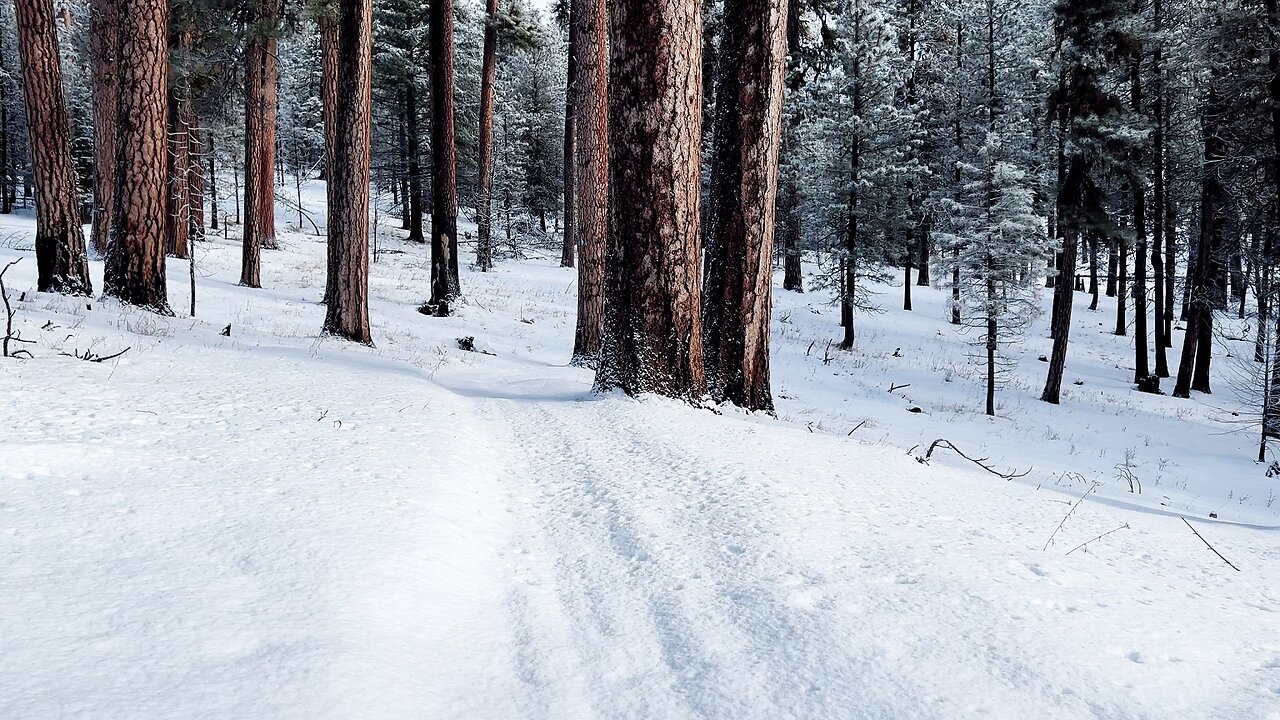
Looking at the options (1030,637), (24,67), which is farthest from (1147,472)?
(24,67)

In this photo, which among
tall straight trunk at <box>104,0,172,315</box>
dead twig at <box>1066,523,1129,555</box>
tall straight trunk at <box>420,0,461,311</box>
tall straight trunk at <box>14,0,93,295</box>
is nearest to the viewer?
dead twig at <box>1066,523,1129,555</box>

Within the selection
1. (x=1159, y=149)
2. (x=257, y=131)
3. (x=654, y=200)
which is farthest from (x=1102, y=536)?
(x=1159, y=149)

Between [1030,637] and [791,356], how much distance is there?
1756cm

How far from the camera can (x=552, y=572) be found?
2.65 meters

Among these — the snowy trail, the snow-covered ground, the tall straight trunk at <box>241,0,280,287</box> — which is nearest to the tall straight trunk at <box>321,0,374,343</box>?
the snow-covered ground

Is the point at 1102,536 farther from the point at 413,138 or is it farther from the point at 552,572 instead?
the point at 413,138

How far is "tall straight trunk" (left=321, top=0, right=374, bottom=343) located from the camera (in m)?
8.90

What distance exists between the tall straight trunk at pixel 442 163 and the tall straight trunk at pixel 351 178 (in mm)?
5876

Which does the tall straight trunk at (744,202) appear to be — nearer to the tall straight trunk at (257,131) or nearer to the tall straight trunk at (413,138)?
the tall straight trunk at (257,131)

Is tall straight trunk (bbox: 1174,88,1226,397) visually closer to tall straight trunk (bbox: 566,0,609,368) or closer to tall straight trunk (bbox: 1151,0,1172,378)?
tall straight trunk (bbox: 1151,0,1172,378)

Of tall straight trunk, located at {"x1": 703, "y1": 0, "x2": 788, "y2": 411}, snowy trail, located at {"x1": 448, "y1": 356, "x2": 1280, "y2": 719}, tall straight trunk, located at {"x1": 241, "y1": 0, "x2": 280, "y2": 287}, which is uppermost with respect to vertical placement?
Result: tall straight trunk, located at {"x1": 241, "y1": 0, "x2": 280, "y2": 287}

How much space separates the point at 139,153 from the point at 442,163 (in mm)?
8042

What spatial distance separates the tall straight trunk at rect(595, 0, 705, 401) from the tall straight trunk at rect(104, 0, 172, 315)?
6174 millimetres

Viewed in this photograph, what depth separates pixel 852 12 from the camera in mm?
24562
